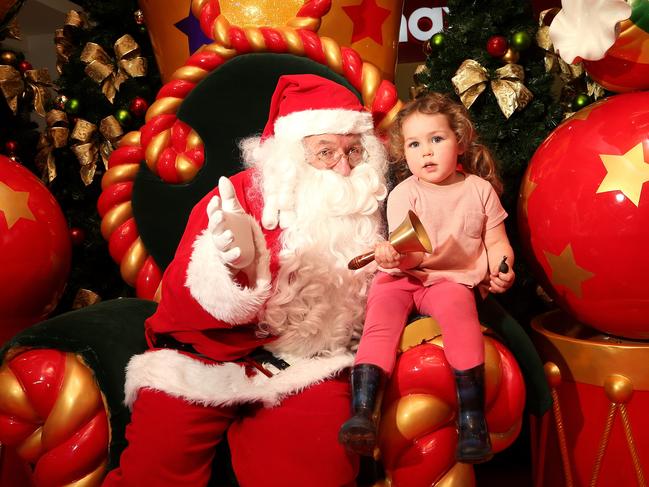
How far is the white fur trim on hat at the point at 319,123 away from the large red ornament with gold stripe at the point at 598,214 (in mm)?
552

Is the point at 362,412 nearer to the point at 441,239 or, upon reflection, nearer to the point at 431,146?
the point at 441,239

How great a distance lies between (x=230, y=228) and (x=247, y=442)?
525 millimetres

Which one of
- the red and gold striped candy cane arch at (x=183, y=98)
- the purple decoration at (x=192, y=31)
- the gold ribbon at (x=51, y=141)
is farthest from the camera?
the gold ribbon at (x=51, y=141)

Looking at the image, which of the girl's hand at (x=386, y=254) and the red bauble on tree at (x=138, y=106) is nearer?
Result: the girl's hand at (x=386, y=254)

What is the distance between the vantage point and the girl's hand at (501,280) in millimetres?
1783

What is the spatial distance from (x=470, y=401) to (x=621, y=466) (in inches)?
27.7

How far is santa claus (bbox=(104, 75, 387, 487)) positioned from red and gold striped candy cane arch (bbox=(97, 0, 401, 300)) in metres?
0.15

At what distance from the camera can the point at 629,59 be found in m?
1.91

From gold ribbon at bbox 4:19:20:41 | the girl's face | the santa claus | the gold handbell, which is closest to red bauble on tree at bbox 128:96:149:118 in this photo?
gold ribbon at bbox 4:19:20:41

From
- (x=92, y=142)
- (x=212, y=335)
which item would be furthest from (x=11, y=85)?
(x=212, y=335)

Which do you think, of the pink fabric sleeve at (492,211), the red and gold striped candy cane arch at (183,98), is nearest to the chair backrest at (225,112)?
the red and gold striped candy cane arch at (183,98)

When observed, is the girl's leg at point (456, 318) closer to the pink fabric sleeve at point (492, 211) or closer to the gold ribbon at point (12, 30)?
the pink fabric sleeve at point (492, 211)

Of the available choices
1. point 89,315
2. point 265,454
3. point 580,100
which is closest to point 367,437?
point 265,454

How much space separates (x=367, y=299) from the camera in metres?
1.92
